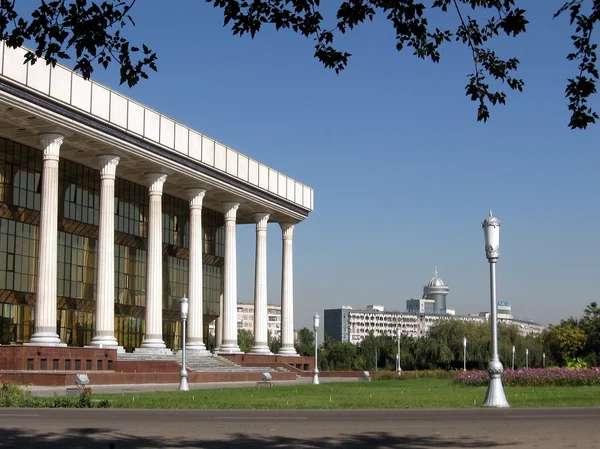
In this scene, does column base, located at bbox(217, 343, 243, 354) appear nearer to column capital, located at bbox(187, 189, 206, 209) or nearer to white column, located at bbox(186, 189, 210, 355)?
white column, located at bbox(186, 189, 210, 355)

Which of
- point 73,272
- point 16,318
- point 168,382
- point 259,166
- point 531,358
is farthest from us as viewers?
point 531,358

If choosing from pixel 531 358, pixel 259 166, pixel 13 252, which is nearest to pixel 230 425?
pixel 13 252

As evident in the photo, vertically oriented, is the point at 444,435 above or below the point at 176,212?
below

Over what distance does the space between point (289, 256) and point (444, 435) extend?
63.6 meters

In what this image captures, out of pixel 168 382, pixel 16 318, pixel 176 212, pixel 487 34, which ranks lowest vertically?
pixel 168 382

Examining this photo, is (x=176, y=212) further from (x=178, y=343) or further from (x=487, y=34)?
(x=487, y=34)

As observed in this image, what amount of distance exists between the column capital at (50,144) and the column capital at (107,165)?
17.5 feet

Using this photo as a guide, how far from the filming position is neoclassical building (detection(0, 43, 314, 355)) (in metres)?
50.6

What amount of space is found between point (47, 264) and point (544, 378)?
27.0 m

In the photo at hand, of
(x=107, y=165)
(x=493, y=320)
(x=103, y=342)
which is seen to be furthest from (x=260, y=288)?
(x=493, y=320)

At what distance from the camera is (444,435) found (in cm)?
1781

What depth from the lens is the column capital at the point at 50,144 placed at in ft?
169

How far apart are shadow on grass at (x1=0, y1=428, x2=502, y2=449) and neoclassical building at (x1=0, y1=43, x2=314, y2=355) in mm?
32348

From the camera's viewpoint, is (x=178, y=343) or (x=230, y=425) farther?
(x=178, y=343)
